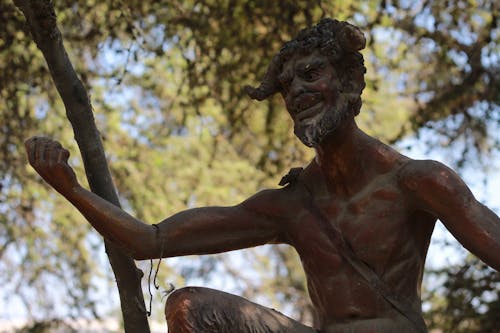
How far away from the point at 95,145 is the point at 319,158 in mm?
1184

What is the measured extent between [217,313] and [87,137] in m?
1.46

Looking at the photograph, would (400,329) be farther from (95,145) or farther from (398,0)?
(398,0)

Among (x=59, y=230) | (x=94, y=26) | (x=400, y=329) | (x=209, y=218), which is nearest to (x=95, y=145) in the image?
(x=209, y=218)

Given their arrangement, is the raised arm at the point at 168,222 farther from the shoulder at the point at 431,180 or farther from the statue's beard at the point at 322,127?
the shoulder at the point at 431,180

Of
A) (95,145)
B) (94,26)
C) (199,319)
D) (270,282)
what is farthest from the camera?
(270,282)

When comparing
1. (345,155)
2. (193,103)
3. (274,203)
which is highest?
(193,103)

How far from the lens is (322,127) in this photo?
478cm

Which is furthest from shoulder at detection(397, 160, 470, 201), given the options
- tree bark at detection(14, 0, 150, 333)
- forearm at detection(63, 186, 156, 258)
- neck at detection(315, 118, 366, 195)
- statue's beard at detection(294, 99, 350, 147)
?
tree bark at detection(14, 0, 150, 333)

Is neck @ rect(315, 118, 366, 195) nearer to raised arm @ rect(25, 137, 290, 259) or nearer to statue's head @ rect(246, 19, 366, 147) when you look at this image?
statue's head @ rect(246, 19, 366, 147)

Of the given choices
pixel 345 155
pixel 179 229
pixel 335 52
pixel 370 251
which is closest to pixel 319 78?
pixel 335 52

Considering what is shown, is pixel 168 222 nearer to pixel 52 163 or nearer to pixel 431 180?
pixel 52 163

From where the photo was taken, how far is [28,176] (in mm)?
10984

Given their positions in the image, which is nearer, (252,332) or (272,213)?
(252,332)

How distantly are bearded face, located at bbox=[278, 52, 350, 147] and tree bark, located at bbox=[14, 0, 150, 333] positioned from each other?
1.07m
